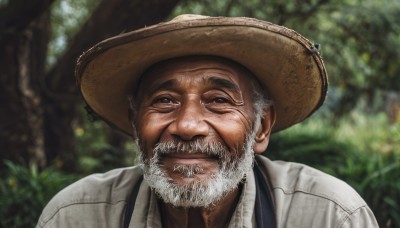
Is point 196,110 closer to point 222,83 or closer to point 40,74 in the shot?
point 222,83

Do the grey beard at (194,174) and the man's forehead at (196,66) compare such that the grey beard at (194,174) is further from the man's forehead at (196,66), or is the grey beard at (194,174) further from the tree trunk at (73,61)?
the tree trunk at (73,61)

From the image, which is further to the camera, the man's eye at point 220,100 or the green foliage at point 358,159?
the green foliage at point 358,159

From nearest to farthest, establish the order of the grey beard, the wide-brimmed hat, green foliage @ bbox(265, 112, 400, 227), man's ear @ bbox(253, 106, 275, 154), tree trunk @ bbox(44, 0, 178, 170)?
the wide-brimmed hat
the grey beard
man's ear @ bbox(253, 106, 275, 154)
tree trunk @ bbox(44, 0, 178, 170)
green foliage @ bbox(265, 112, 400, 227)

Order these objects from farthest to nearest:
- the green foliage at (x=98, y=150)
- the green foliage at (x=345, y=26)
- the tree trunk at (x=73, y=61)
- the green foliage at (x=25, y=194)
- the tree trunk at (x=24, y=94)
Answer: the green foliage at (x=98, y=150), the green foliage at (x=345, y=26), the tree trunk at (x=24, y=94), the tree trunk at (x=73, y=61), the green foliage at (x=25, y=194)

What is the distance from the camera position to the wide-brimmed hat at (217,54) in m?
2.50

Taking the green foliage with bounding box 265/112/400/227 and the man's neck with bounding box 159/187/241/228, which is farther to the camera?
the green foliage with bounding box 265/112/400/227

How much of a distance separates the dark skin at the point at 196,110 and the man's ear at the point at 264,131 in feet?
0.61

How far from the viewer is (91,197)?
9.98 ft

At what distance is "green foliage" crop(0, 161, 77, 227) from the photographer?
392cm

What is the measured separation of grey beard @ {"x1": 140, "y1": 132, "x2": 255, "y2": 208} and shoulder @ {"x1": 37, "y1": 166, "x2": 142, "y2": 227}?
0.36 m

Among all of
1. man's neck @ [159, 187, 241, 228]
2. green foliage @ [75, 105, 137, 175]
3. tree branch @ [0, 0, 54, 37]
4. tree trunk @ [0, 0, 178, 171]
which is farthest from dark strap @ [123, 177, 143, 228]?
Answer: green foliage @ [75, 105, 137, 175]

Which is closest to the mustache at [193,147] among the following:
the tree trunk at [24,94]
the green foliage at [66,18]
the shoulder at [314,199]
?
the shoulder at [314,199]

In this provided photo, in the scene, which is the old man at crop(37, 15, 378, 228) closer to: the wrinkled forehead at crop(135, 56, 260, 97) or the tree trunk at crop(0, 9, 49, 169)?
the wrinkled forehead at crop(135, 56, 260, 97)

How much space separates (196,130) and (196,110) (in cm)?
11
